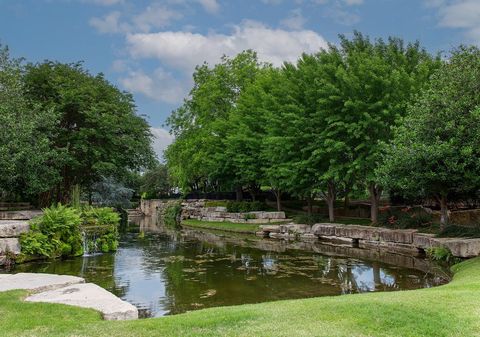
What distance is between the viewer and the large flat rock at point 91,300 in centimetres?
786

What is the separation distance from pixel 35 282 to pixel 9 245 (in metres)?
6.67

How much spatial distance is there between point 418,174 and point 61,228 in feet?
46.0

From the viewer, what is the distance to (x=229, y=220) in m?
36.9

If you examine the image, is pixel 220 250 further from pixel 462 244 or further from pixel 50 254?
pixel 462 244

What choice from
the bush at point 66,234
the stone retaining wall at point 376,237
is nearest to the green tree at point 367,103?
the stone retaining wall at point 376,237

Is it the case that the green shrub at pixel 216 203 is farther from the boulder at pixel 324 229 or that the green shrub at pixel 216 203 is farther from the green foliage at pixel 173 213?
the boulder at pixel 324 229

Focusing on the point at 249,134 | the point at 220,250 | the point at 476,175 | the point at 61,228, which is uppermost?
the point at 249,134

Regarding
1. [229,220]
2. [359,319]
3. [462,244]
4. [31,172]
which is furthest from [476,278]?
[229,220]

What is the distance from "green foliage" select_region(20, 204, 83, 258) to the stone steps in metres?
5.74

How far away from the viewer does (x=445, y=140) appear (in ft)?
55.4

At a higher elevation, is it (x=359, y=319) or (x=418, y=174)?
(x=418, y=174)

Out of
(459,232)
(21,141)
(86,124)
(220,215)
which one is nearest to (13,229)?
(21,141)

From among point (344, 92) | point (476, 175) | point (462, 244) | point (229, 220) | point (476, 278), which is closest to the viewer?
point (476, 278)

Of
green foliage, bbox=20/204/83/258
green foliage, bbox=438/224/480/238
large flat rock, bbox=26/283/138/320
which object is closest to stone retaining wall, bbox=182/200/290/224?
green foliage, bbox=438/224/480/238
